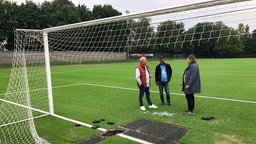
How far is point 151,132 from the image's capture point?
5.74m

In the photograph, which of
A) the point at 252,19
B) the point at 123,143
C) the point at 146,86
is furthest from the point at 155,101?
the point at 252,19

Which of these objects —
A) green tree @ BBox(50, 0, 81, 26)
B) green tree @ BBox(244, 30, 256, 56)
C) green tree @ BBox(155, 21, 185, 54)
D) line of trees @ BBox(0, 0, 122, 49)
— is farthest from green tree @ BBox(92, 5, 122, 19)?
green tree @ BBox(155, 21, 185, 54)

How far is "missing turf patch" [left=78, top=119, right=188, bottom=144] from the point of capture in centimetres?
528

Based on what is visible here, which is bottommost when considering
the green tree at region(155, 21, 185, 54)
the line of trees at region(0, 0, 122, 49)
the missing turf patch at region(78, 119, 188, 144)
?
the missing turf patch at region(78, 119, 188, 144)

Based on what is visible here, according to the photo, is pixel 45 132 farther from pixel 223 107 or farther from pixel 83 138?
pixel 223 107

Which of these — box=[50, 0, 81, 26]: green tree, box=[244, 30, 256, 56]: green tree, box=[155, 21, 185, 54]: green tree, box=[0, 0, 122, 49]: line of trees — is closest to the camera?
box=[155, 21, 185, 54]: green tree

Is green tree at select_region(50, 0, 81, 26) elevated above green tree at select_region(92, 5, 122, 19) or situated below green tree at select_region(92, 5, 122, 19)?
below

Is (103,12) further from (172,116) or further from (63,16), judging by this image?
(172,116)

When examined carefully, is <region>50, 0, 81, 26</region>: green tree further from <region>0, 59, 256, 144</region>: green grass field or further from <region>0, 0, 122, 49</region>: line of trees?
<region>0, 59, 256, 144</region>: green grass field

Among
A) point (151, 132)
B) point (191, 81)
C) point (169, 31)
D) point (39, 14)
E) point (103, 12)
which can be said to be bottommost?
point (151, 132)

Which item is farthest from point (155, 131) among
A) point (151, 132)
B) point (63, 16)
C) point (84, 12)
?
point (84, 12)

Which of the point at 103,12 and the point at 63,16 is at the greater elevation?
the point at 103,12

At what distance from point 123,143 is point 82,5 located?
5862 cm

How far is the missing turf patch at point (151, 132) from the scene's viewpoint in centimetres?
528
